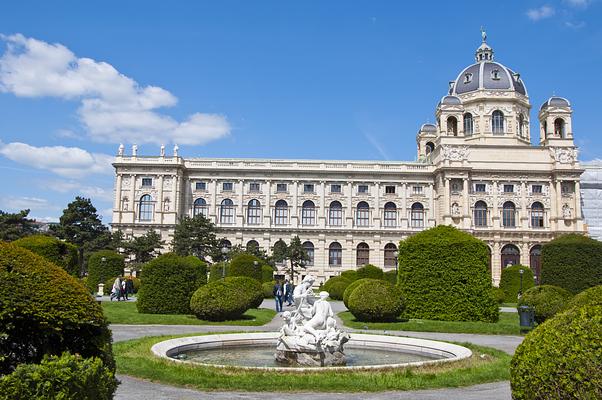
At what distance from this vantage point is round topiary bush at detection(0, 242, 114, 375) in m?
5.23

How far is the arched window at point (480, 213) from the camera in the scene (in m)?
67.1

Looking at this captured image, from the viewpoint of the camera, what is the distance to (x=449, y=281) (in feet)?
76.9

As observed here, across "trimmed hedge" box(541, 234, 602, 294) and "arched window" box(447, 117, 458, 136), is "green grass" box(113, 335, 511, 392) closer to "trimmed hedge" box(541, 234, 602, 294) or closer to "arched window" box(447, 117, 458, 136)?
"trimmed hedge" box(541, 234, 602, 294)

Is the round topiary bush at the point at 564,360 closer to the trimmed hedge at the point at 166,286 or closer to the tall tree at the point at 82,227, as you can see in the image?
the trimmed hedge at the point at 166,286

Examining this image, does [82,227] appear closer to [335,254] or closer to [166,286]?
[335,254]

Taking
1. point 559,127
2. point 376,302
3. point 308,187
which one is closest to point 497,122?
point 559,127

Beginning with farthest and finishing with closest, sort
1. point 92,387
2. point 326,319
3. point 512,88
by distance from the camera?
point 512,88
point 326,319
point 92,387

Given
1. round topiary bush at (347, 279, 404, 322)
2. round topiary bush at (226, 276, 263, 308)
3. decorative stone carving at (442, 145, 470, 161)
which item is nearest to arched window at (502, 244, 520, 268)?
decorative stone carving at (442, 145, 470, 161)

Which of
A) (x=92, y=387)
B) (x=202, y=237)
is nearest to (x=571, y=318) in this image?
(x=92, y=387)

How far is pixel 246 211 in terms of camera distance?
68.6 metres

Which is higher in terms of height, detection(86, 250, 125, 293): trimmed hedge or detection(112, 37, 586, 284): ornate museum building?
detection(112, 37, 586, 284): ornate museum building

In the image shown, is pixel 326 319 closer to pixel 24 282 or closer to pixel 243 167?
pixel 24 282

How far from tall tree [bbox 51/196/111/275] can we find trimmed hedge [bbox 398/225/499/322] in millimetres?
38459

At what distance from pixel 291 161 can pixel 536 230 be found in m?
30.0
